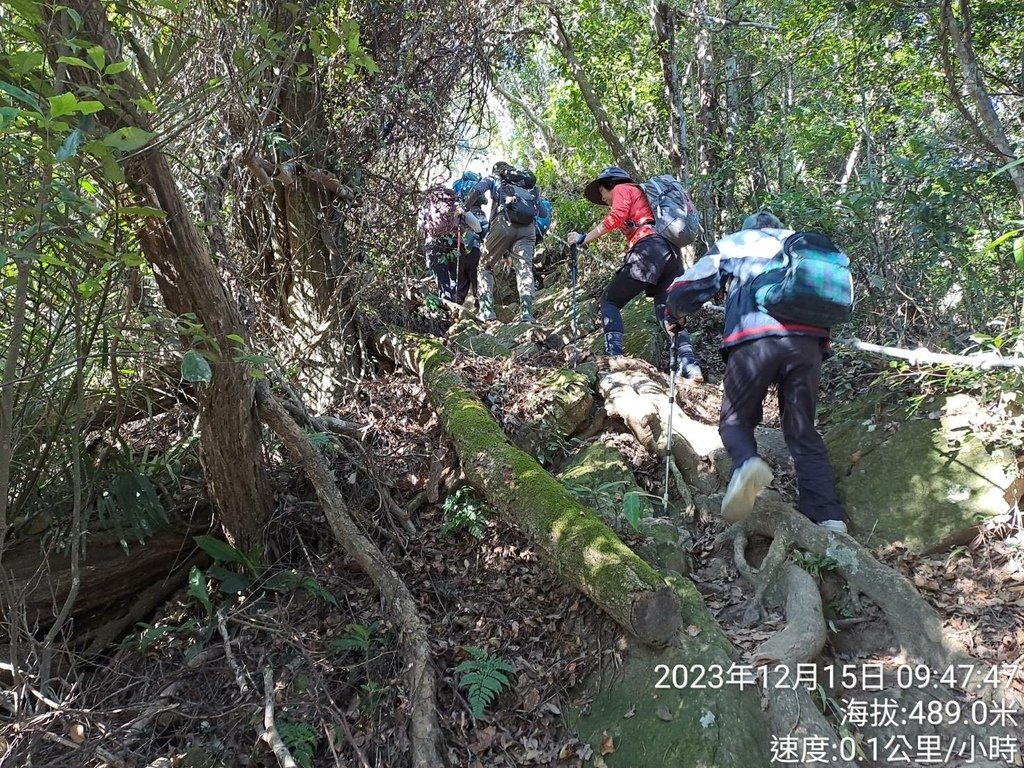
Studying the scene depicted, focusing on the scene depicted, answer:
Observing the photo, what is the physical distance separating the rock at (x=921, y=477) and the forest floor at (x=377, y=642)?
211 millimetres

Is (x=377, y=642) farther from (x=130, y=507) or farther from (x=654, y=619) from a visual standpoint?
(x=130, y=507)

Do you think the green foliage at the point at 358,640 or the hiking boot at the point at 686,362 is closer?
the green foliage at the point at 358,640

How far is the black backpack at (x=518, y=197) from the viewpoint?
27.6 ft

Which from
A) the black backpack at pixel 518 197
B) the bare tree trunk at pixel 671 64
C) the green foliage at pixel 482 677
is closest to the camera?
the green foliage at pixel 482 677

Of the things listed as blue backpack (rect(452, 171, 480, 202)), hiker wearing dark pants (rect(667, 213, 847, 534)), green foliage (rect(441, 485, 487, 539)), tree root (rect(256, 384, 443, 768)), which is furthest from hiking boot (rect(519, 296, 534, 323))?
tree root (rect(256, 384, 443, 768))

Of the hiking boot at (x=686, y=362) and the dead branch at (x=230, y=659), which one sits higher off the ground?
the hiking boot at (x=686, y=362)

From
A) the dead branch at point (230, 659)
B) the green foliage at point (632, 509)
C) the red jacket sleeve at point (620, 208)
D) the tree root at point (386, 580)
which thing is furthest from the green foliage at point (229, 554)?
the red jacket sleeve at point (620, 208)

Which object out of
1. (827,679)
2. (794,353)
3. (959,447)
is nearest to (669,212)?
(794,353)

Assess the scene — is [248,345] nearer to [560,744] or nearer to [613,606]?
[613,606]

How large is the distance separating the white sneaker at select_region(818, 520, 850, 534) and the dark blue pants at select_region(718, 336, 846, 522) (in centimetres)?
6

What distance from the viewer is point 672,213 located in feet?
21.2

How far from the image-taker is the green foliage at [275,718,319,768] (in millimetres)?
3777

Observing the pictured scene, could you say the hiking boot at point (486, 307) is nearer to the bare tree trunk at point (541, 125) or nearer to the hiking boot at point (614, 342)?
the hiking boot at point (614, 342)

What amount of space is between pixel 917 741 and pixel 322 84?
675 cm
